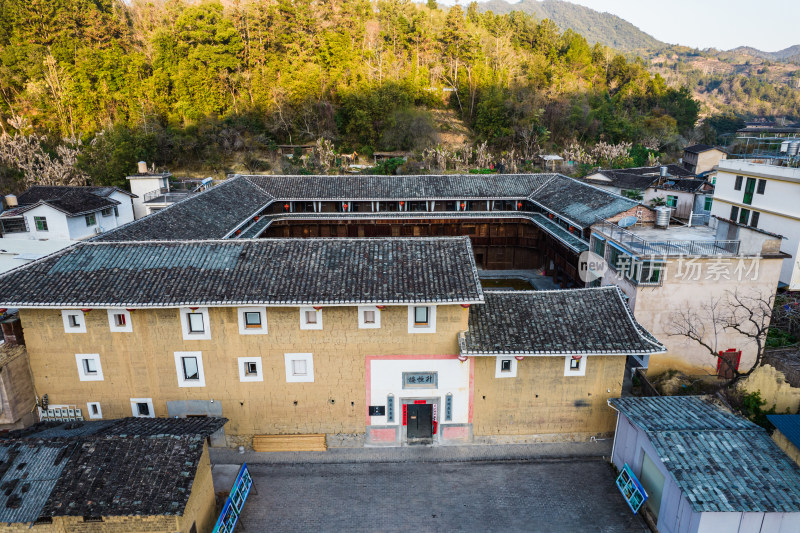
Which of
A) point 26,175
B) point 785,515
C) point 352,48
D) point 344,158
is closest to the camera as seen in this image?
point 785,515

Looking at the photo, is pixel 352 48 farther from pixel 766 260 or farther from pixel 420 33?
pixel 766 260

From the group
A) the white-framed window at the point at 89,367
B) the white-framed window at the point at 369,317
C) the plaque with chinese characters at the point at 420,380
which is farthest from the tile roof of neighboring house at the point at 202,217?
the plaque with chinese characters at the point at 420,380

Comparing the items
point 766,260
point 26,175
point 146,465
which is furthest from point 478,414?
point 26,175

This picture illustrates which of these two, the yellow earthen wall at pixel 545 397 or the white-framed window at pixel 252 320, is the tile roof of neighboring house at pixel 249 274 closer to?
the white-framed window at pixel 252 320

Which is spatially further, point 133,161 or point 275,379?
point 133,161

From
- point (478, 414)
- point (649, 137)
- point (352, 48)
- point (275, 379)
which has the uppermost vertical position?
point (352, 48)

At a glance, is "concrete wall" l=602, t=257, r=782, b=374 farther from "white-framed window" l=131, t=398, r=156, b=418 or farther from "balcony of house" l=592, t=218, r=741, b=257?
"white-framed window" l=131, t=398, r=156, b=418

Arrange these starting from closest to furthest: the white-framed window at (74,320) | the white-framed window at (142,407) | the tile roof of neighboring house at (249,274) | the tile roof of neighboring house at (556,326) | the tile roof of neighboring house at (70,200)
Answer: the tile roof of neighboring house at (249,274) < the tile roof of neighboring house at (556,326) < the white-framed window at (74,320) < the white-framed window at (142,407) < the tile roof of neighboring house at (70,200)
